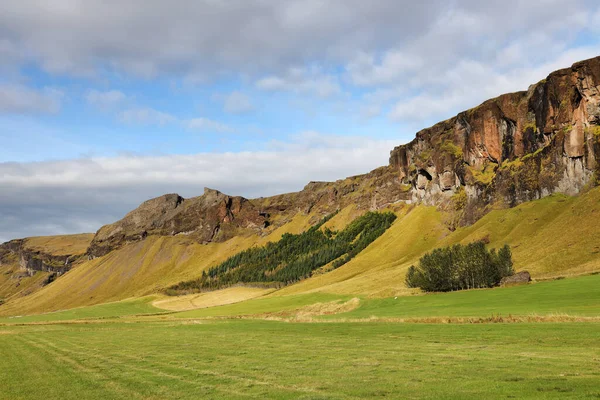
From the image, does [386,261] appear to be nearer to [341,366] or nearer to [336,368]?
[341,366]

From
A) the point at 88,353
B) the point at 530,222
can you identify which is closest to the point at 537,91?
the point at 530,222

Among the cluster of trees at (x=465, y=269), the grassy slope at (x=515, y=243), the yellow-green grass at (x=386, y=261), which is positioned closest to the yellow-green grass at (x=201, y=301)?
the grassy slope at (x=515, y=243)

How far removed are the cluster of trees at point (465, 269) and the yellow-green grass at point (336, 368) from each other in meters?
58.7

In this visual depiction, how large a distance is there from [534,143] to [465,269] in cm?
8929

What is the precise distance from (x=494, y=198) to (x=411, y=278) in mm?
72833

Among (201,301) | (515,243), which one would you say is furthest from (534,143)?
(201,301)

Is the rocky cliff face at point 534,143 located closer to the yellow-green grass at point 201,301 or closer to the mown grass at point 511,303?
the mown grass at point 511,303

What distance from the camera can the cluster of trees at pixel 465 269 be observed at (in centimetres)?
9506

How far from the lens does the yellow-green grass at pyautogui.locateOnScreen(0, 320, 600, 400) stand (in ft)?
60.8

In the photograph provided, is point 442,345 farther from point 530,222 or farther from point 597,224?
point 530,222

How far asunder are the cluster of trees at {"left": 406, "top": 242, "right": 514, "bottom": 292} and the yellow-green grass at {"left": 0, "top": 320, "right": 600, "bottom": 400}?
58715 mm

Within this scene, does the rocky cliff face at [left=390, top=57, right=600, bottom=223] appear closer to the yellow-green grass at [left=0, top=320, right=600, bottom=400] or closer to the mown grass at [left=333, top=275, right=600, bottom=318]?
the mown grass at [left=333, top=275, right=600, bottom=318]

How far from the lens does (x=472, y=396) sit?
1659 centimetres

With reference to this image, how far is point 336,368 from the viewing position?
2456cm
